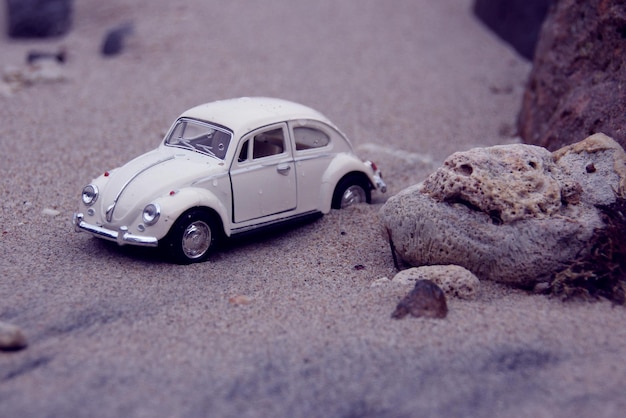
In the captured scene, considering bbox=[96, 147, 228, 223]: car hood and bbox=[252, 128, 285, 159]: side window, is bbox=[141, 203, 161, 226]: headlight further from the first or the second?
bbox=[252, 128, 285, 159]: side window

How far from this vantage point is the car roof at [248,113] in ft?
25.7

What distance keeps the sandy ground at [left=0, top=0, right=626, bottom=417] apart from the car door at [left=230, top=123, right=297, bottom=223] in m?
0.44

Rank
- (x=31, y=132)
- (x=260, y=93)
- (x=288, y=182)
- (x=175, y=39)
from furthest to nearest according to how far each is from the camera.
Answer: (x=175, y=39)
(x=260, y=93)
(x=31, y=132)
(x=288, y=182)

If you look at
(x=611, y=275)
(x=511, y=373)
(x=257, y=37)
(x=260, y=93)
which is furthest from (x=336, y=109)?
(x=511, y=373)

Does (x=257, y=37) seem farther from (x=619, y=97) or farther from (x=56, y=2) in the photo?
(x=619, y=97)

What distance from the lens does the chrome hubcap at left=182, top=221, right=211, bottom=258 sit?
7.28 meters

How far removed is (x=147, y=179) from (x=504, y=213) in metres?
3.45

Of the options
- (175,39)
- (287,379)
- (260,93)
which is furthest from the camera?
(175,39)

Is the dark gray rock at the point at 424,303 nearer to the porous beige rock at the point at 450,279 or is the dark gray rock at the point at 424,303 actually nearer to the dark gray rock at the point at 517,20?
the porous beige rock at the point at 450,279

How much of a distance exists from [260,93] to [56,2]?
25.2ft

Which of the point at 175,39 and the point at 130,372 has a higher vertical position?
the point at 175,39

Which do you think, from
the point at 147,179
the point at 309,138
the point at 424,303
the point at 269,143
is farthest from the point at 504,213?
the point at 147,179

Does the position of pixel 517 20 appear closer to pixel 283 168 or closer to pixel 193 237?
pixel 283 168

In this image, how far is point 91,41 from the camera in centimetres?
1736
